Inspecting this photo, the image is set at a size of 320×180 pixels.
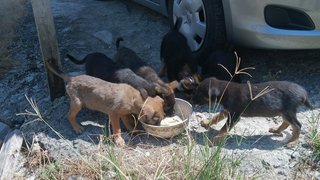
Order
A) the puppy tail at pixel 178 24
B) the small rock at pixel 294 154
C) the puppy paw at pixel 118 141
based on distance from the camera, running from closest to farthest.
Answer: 1. the small rock at pixel 294 154
2. the puppy paw at pixel 118 141
3. the puppy tail at pixel 178 24

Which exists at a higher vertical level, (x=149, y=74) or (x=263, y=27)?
(x=263, y=27)

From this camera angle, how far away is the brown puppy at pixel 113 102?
17.2ft

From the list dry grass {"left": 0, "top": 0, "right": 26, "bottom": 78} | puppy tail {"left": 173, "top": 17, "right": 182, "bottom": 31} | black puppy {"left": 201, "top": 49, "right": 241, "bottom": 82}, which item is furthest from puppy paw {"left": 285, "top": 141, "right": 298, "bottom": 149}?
dry grass {"left": 0, "top": 0, "right": 26, "bottom": 78}

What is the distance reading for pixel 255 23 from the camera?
576 cm

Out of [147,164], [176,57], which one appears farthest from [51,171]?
[176,57]

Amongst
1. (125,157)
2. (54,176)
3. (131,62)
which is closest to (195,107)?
(131,62)

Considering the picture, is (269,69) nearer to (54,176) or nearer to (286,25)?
(286,25)

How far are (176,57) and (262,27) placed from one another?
44.2 inches

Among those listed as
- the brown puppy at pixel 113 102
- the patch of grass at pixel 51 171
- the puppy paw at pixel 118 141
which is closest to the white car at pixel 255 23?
the brown puppy at pixel 113 102

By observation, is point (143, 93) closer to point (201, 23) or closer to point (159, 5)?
point (201, 23)

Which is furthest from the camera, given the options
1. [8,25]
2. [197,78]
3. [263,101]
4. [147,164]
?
[8,25]

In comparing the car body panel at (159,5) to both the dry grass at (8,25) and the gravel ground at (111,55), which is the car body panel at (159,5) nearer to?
the gravel ground at (111,55)

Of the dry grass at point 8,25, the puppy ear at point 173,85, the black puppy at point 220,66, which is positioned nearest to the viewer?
the puppy ear at point 173,85

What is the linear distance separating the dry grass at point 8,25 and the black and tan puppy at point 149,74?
5.65 feet
